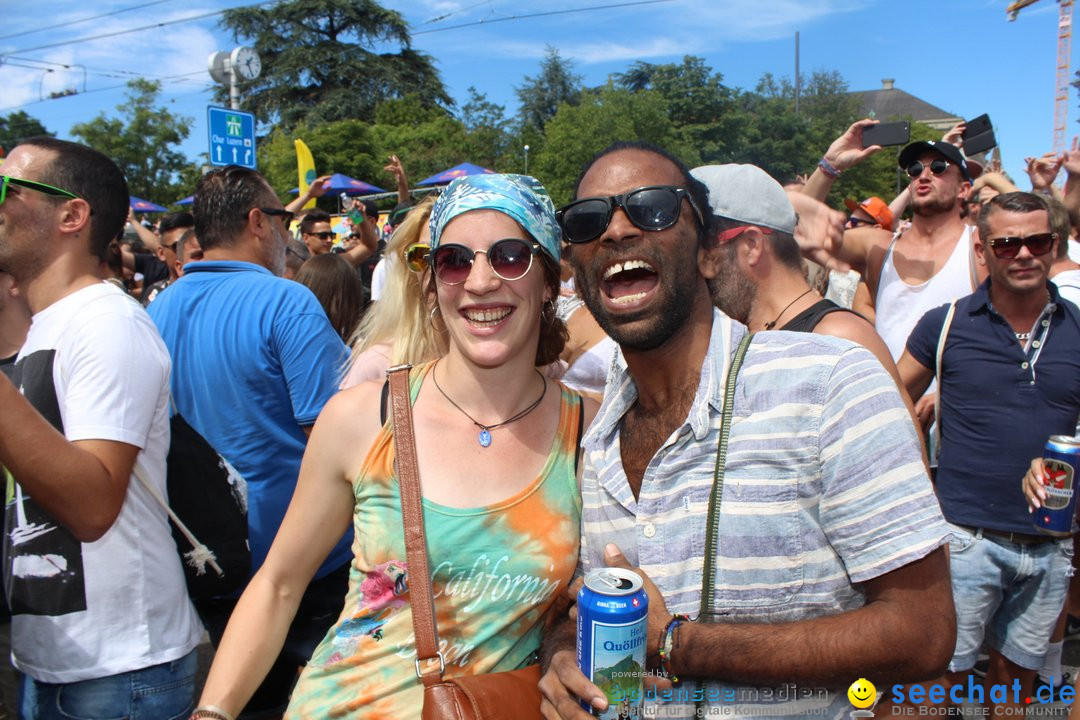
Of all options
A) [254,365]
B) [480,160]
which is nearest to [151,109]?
[480,160]

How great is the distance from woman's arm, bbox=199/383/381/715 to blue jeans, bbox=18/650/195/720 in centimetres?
47

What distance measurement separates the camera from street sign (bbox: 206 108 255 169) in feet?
30.9

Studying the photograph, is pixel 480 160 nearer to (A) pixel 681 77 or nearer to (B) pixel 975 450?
(A) pixel 681 77

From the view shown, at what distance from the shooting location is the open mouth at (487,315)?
193 cm

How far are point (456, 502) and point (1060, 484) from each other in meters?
2.60

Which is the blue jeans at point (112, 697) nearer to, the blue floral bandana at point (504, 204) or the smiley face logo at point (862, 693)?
the blue floral bandana at point (504, 204)

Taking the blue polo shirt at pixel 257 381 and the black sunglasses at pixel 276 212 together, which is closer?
the blue polo shirt at pixel 257 381

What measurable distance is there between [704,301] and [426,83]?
6077cm

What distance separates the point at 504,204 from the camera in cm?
192

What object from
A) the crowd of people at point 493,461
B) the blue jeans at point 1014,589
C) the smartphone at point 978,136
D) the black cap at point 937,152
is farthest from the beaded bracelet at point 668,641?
the smartphone at point 978,136

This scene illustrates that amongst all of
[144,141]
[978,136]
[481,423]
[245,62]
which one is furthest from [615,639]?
[144,141]

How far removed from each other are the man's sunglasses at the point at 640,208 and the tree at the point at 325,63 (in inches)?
2185

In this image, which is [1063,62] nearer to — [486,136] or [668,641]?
[486,136]

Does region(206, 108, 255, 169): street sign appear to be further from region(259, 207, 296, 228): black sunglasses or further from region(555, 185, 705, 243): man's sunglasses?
region(555, 185, 705, 243): man's sunglasses
